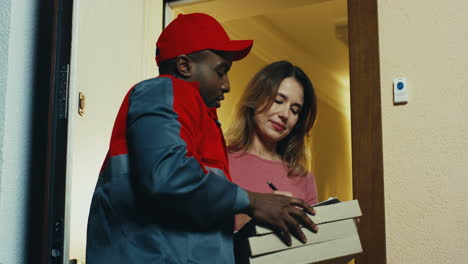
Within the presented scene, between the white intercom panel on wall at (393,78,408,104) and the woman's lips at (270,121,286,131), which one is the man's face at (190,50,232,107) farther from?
the white intercom panel on wall at (393,78,408,104)

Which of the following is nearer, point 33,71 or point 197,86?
point 197,86

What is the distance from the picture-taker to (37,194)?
167 cm

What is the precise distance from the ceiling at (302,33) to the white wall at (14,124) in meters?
1.67

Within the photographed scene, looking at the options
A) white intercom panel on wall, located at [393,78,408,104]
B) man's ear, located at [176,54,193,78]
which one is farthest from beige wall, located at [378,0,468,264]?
man's ear, located at [176,54,193,78]

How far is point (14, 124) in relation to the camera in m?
1.60

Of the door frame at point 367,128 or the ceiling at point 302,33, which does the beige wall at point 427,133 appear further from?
the ceiling at point 302,33

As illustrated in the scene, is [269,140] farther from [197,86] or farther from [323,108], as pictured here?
[323,108]

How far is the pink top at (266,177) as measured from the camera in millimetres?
1883

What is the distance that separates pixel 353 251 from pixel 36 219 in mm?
951

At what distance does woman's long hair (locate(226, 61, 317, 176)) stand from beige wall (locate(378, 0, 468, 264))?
39 cm

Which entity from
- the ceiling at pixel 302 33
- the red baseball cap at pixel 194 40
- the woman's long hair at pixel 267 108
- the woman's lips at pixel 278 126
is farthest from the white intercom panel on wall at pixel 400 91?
the red baseball cap at pixel 194 40

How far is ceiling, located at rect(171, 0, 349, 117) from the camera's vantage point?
4.09m

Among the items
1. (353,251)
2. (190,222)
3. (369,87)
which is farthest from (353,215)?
(369,87)

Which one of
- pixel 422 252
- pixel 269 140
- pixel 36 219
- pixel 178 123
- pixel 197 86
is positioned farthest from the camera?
pixel 422 252
